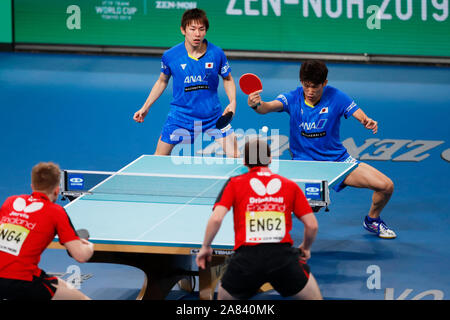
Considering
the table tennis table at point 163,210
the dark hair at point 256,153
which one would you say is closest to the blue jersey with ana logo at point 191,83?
the table tennis table at point 163,210

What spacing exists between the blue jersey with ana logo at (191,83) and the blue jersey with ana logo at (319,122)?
2.81 feet

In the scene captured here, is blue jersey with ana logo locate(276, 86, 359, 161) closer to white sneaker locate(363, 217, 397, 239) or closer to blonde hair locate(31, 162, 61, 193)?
white sneaker locate(363, 217, 397, 239)

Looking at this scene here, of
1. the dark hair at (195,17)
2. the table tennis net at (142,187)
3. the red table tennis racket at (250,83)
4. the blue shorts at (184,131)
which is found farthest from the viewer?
the blue shorts at (184,131)

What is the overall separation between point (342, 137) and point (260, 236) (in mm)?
6679

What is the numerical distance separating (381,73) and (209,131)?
291 inches

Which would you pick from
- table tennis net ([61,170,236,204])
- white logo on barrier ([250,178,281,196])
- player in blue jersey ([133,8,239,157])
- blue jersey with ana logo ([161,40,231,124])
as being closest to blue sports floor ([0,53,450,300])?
table tennis net ([61,170,236,204])

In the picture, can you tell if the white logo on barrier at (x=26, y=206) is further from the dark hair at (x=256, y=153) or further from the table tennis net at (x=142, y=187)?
the table tennis net at (x=142, y=187)

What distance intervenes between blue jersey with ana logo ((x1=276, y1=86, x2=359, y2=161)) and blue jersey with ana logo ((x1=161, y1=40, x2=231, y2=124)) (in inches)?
33.8

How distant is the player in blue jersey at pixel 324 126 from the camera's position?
7309mm

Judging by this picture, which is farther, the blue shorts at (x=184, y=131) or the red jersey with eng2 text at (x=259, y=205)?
the blue shorts at (x=184, y=131)

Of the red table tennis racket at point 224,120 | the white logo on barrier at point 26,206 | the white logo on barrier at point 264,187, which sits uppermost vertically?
the red table tennis racket at point 224,120

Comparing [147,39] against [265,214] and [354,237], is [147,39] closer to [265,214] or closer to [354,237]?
[354,237]

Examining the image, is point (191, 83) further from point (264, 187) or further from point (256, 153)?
point (264, 187)
